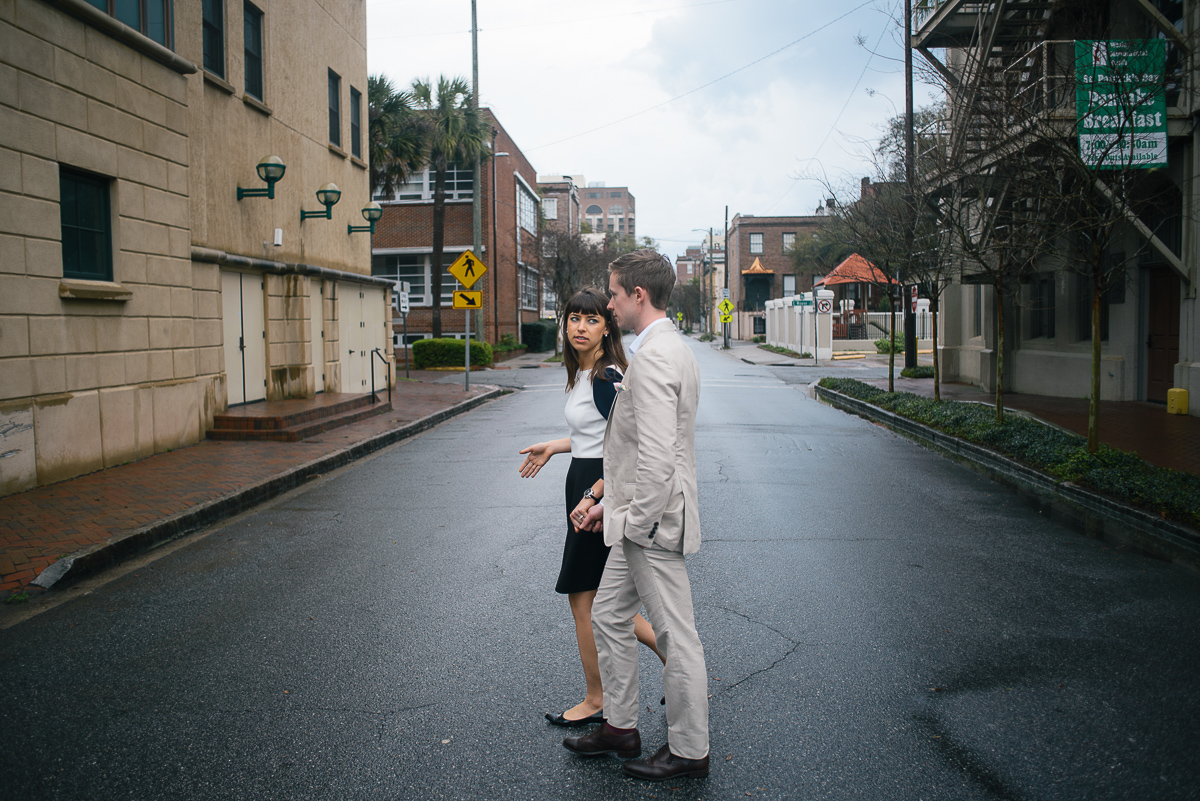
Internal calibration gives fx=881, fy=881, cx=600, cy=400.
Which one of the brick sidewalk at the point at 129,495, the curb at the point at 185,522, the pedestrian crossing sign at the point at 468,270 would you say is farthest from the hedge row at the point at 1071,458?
the pedestrian crossing sign at the point at 468,270

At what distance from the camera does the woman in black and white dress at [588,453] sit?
355 cm

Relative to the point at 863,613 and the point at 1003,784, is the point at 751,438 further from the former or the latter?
the point at 1003,784

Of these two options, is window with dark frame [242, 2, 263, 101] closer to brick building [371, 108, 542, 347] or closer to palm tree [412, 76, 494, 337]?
palm tree [412, 76, 494, 337]

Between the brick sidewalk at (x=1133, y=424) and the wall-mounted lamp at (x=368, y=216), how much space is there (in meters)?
12.1

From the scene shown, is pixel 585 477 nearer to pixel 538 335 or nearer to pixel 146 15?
pixel 146 15

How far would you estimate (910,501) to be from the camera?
329 inches

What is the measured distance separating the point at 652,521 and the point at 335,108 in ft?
56.8

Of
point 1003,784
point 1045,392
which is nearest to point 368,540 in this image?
point 1003,784

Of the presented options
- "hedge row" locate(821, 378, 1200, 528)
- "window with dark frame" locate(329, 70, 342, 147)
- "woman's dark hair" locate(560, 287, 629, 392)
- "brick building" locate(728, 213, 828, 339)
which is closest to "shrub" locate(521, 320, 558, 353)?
"window with dark frame" locate(329, 70, 342, 147)

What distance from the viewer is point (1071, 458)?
9.30 m

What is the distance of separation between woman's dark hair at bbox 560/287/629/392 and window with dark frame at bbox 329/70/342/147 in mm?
15846

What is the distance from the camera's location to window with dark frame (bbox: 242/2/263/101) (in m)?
14.2

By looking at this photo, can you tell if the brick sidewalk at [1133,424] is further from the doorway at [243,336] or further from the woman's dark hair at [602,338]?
the doorway at [243,336]

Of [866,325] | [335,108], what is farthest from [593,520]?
[866,325]
